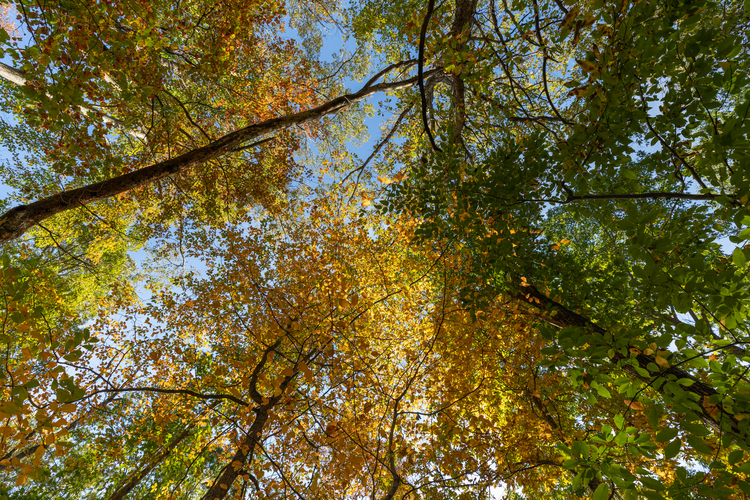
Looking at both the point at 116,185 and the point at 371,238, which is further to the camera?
the point at 371,238

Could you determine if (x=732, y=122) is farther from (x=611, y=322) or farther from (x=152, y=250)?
(x=152, y=250)

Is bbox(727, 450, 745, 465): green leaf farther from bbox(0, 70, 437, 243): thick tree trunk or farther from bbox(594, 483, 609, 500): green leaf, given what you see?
bbox(0, 70, 437, 243): thick tree trunk

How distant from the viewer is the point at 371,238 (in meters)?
9.38

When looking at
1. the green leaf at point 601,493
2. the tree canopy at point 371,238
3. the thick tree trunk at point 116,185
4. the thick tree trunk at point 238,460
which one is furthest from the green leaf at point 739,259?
the thick tree trunk at point 116,185

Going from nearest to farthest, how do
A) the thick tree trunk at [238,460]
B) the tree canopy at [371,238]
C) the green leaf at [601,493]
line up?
the green leaf at [601,493], the tree canopy at [371,238], the thick tree trunk at [238,460]

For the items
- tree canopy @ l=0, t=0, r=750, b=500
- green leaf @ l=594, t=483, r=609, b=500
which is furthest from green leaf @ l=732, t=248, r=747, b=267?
green leaf @ l=594, t=483, r=609, b=500

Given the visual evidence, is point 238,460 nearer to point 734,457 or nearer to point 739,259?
point 734,457

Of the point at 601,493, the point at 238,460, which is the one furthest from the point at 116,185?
the point at 601,493

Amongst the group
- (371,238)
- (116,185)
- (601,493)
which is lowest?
(601,493)

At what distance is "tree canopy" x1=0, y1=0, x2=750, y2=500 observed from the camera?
334 centimetres

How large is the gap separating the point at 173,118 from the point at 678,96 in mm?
9882

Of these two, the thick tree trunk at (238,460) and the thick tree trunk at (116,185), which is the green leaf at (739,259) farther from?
the thick tree trunk at (116,185)

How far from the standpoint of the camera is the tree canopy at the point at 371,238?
3.34 meters

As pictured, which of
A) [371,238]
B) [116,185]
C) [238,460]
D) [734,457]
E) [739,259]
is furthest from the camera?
[371,238]
